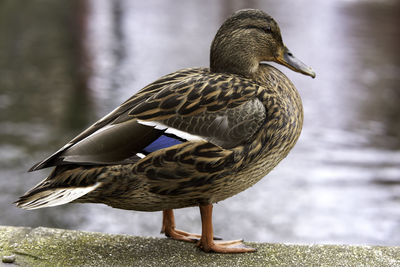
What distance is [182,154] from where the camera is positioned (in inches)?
99.8

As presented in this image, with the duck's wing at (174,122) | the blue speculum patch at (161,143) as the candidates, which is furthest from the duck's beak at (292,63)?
the blue speculum patch at (161,143)

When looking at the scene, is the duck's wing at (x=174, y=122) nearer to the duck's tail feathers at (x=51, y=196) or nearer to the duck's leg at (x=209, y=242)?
the duck's tail feathers at (x=51, y=196)

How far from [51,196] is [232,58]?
1.05 m

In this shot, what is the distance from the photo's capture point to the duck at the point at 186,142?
252 centimetres

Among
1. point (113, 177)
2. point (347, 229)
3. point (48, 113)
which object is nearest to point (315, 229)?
point (347, 229)

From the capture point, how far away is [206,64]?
9711mm

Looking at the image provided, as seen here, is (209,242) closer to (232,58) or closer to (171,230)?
(171,230)

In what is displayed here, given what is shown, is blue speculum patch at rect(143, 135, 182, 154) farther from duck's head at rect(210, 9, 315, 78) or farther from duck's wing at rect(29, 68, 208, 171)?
duck's head at rect(210, 9, 315, 78)

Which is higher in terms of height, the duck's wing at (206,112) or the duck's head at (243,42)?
the duck's head at (243,42)

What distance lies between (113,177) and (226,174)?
0.50 m

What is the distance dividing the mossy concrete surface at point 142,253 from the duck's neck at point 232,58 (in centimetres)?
91

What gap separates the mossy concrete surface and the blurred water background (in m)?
1.53

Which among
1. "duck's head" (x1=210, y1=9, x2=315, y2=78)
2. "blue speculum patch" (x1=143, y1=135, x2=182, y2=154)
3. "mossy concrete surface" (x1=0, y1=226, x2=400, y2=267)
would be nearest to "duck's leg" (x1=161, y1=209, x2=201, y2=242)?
"mossy concrete surface" (x1=0, y1=226, x2=400, y2=267)

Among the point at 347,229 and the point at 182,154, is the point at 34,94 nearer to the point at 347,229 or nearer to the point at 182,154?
the point at 347,229
